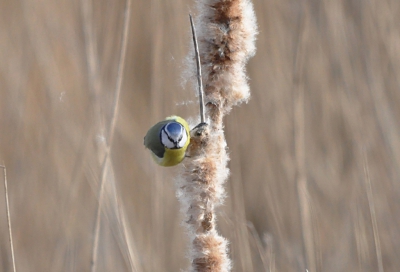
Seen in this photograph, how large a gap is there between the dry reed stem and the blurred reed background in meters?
0.59

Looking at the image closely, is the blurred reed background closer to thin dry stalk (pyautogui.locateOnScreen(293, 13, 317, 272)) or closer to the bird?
thin dry stalk (pyautogui.locateOnScreen(293, 13, 317, 272))

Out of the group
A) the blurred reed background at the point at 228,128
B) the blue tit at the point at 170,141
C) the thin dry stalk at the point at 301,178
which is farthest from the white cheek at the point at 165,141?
the thin dry stalk at the point at 301,178

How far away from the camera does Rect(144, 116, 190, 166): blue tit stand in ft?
3.92

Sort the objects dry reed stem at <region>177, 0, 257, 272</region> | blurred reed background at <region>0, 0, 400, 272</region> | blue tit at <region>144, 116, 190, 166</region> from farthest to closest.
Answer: blurred reed background at <region>0, 0, 400, 272</region> → blue tit at <region>144, 116, 190, 166</region> → dry reed stem at <region>177, 0, 257, 272</region>

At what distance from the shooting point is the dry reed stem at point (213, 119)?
0.80 m

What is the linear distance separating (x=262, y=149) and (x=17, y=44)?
3.86ft

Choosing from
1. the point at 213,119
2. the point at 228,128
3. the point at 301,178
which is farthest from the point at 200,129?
the point at 228,128

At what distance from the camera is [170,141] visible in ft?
4.04

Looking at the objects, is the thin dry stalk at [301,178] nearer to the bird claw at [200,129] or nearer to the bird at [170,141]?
the bird at [170,141]

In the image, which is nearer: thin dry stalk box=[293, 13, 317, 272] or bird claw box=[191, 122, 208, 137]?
bird claw box=[191, 122, 208, 137]

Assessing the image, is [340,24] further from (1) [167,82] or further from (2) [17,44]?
(2) [17,44]

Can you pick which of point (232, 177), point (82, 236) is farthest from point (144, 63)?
point (232, 177)

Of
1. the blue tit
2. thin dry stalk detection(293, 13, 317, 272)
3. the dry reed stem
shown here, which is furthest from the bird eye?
thin dry stalk detection(293, 13, 317, 272)

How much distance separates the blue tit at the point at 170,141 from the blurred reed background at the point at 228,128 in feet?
0.79
